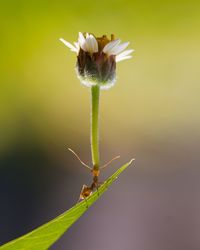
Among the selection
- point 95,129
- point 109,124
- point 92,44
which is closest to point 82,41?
point 92,44

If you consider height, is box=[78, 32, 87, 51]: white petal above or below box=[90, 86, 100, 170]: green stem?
above

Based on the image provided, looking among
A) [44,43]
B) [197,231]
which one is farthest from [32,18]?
[197,231]

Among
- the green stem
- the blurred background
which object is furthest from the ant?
the blurred background

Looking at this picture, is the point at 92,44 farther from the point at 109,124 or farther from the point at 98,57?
the point at 109,124

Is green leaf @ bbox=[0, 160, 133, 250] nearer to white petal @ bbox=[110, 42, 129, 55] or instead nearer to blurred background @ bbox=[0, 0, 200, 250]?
white petal @ bbox=[110, 42, 129, 55]

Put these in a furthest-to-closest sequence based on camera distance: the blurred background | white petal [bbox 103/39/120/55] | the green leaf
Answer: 1. the blurred background
2. white petal [bbox 103/39/120/55]
3. the green leaf
